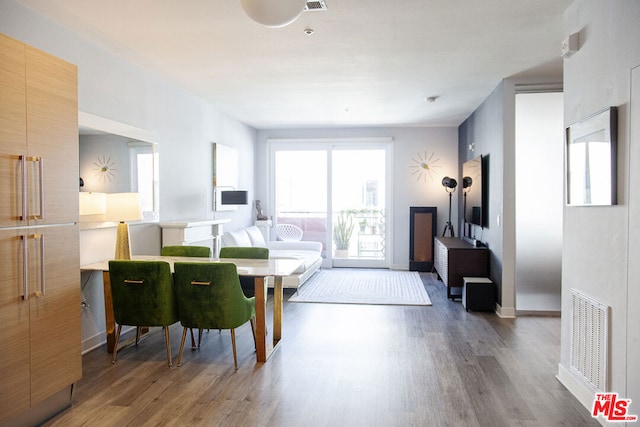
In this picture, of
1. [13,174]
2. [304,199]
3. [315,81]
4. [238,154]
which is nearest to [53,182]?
[13,174]

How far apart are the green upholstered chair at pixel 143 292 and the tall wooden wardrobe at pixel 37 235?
58 cm

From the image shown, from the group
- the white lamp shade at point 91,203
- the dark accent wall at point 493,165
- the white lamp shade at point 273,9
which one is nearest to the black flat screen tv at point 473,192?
the dark accent wall at point 493,165

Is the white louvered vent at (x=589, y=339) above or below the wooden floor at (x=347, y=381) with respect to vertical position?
above

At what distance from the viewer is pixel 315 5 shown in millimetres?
3021

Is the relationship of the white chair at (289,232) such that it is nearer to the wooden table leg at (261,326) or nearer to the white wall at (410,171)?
the white wall at (410,171)

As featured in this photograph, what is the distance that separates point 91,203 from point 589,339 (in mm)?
3690

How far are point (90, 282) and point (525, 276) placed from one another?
432cm

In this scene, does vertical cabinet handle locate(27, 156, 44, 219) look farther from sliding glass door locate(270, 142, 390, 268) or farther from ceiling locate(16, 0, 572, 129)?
sliding glass door locate(270, 142, 390, 268)

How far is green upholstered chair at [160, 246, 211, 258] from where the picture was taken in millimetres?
4320

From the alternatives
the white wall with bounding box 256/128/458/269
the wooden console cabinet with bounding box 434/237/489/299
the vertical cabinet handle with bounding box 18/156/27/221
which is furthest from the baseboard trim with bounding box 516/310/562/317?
the vertical cabinet handle with bounding box 18/156/27/221

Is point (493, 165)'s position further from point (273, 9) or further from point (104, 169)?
point (104, 169)

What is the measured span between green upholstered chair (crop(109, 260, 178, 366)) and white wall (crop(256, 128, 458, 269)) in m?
5.50

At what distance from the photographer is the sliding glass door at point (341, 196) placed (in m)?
8.37

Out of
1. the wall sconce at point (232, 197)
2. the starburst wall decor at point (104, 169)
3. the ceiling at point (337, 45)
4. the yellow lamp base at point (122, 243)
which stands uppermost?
the ceiling at point (337, 45)
